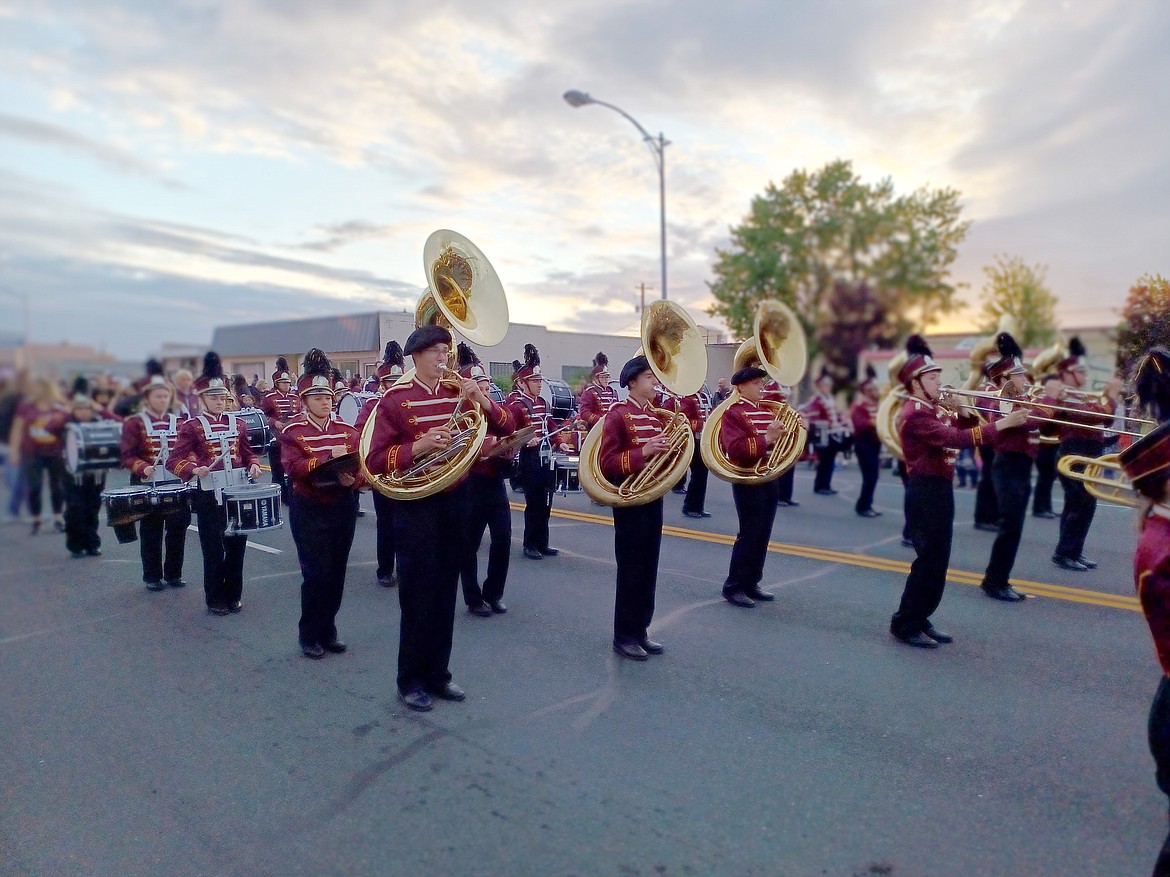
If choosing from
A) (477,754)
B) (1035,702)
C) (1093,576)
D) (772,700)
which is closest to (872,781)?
(772,700)

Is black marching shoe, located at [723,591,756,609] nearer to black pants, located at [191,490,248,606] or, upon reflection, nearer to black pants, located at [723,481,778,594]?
black pants, located at [723,481,778,594]

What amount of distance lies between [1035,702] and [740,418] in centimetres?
277

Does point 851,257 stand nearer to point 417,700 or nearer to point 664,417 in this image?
point 664,417

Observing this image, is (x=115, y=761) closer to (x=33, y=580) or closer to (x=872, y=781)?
(x=872, y=781)

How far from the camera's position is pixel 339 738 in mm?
3865

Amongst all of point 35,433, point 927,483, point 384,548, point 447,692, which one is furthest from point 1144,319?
point 384,548

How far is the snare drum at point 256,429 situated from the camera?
21.8ft

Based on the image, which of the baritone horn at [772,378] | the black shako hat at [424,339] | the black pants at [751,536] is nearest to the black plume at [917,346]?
the baritone horn at [772,378]

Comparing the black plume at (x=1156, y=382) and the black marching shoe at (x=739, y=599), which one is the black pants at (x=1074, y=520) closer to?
the black marching shoe at (x=739, y=599)

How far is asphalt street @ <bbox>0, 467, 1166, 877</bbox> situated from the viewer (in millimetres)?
2955

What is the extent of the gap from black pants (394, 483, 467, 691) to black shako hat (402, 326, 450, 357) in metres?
0.82

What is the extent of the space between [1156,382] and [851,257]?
8.55 feet

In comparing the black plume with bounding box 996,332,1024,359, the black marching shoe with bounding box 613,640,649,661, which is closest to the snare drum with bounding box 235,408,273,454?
the black marching shoe with bounding box 613,640,649,661

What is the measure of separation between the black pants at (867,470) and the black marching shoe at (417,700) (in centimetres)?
787
